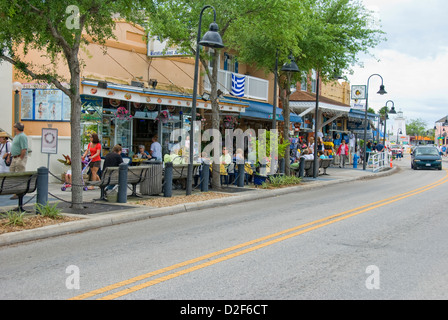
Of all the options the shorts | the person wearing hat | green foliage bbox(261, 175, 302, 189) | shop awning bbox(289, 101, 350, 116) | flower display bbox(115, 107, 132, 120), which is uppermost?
shop awning bbox(289, 101, 350, 116)

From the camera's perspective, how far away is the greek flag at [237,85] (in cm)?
2514

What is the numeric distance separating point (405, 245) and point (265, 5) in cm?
953

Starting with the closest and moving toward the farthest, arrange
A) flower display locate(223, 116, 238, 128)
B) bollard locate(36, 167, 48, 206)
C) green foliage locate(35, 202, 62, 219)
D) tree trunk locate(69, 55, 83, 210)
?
green foliage locate(35, 202, 62, 219)
bollard locate(36, 167, 48, 206)
tree trunk locate(69, 55, 83, 210)
flower display locate(223, 116, 238, 128)

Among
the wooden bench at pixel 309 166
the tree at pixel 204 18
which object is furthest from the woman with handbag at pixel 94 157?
the wooden bench at pixel 309 166

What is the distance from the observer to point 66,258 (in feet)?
24.0

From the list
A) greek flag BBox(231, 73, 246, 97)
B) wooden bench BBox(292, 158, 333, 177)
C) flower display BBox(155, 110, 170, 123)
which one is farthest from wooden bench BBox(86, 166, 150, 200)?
greek flag BBox(231, 73, 246, 97)

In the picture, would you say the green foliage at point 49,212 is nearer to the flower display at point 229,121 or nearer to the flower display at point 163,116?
the flower display at point 163,116

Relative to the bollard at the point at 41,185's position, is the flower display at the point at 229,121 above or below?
above

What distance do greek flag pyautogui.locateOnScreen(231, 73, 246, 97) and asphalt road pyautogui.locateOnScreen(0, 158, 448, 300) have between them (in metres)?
14.1

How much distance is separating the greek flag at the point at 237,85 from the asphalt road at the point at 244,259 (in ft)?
46.4

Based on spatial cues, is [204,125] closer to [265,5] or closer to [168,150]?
[168,150]

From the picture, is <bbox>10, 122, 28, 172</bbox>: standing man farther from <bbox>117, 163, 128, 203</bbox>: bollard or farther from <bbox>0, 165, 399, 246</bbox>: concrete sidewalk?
<bbox>117, 163, 128, 203</bbox>: bollard

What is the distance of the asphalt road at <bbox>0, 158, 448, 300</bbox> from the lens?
18.4 ft
